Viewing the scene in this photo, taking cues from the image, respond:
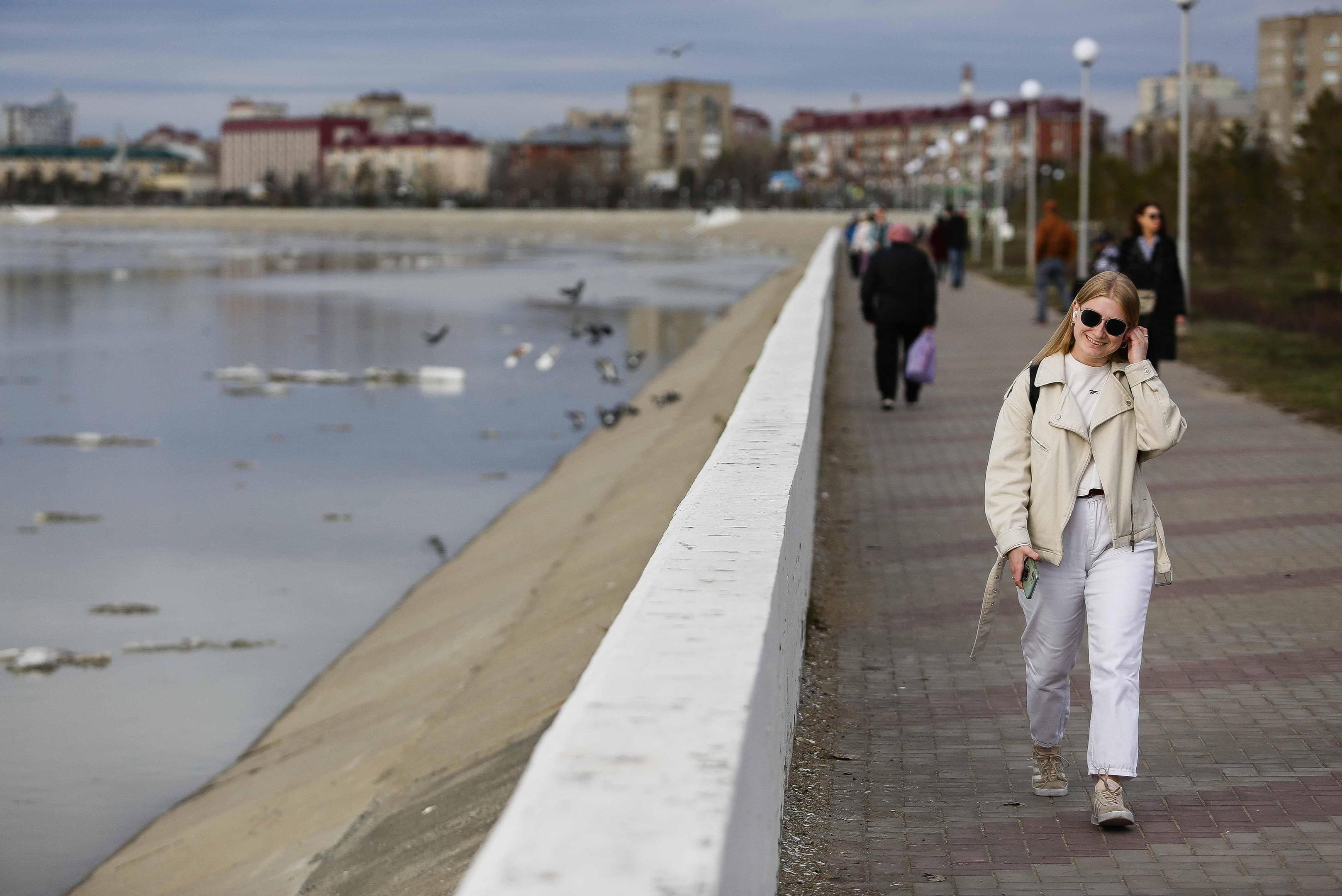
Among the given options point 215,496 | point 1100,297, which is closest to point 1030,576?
point 1100,297

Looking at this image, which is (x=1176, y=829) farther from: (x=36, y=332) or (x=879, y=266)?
(x=36, y=332)

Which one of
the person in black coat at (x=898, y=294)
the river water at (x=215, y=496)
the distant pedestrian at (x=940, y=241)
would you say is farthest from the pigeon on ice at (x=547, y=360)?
the person in black coat at (x=898, y=294)

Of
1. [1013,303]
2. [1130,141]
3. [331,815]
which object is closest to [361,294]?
[1013,303]

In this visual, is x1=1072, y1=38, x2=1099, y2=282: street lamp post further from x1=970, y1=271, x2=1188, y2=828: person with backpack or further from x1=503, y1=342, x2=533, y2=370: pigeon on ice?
x1=970, y1=271, x2=1188, y2=828: person with backpack

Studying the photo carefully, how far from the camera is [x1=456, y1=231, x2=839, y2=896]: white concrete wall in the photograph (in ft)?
8.45

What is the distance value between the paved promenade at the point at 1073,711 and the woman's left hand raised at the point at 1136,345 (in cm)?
129

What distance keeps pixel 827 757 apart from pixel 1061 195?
176 ft

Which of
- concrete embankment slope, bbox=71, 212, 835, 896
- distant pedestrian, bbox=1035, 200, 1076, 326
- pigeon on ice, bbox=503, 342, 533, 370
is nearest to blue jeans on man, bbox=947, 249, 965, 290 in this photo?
pigeon on ice, bbox=503, 342, 533, 370

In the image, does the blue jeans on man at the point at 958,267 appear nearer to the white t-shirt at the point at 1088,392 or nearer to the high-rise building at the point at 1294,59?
the white t-shirt at the point at 1088,392

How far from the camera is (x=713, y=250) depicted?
99.1m

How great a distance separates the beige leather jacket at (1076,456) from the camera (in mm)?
4695

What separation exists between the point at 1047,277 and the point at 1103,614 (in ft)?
67.8

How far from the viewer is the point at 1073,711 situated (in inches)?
240

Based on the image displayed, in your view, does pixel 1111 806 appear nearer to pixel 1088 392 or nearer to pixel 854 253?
pixel 1088 392
